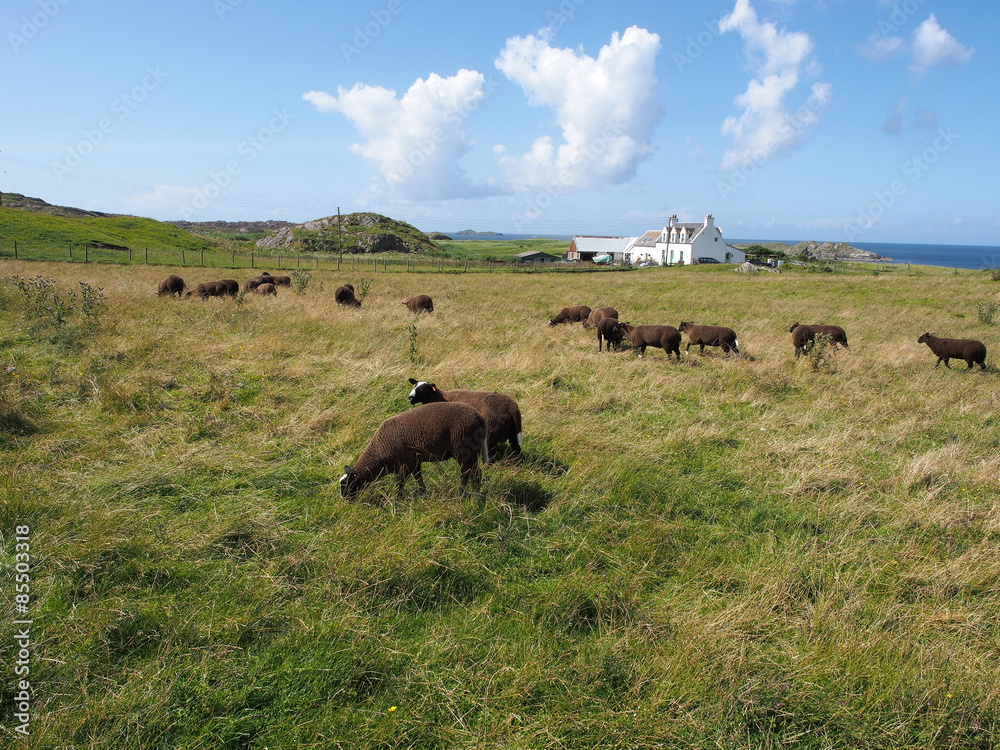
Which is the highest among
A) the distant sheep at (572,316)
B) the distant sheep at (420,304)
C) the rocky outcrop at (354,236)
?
the rocky outcrop at (354,236)

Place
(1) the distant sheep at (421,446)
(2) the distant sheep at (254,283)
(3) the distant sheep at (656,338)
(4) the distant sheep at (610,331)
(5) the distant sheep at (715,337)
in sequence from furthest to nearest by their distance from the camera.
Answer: (2) the distant sheep at (254,283), (4) the distant sheep at (610,331), (5) the distant sheep at (715,337), (3) the distant sheep at (656,338), (1) the distant sheep at (421,446)

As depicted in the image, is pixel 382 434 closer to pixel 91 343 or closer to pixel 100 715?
pixel 100 715

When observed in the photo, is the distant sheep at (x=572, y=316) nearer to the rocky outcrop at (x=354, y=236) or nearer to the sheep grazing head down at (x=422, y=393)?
the sheep grazing head down at (x=422, y=393)

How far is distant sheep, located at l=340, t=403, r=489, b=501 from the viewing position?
5473 millimetres

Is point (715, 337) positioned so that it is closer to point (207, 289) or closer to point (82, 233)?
point (207, 289)

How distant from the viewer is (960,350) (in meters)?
12.4

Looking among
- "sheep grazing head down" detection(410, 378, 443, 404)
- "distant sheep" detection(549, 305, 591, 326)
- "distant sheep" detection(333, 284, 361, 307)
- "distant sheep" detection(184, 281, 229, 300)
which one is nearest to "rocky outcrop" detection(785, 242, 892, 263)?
"distant sheep" detection(549, 305, 591, 326)

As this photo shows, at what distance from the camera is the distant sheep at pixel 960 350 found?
40.0 feet

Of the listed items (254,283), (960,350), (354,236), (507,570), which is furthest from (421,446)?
(354,236)

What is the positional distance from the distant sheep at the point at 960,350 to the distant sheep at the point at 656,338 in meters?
6.30

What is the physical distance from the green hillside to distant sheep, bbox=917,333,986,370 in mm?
55105

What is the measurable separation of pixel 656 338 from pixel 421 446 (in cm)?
945

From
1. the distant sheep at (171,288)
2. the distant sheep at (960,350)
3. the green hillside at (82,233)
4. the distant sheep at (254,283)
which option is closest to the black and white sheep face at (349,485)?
the distant sheep at (960,350)

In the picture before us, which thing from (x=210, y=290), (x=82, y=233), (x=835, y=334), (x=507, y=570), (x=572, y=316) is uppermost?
(x=82, y=233)
